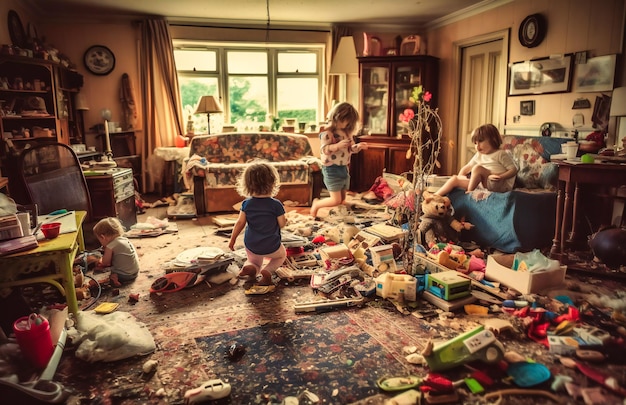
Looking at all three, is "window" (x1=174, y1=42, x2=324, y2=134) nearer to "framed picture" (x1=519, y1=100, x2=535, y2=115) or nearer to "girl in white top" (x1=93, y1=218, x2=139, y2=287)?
"framed picture" (x1=519, y1=100, x2=535, y2=115)

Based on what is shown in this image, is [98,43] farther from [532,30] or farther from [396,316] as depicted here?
[396,316]

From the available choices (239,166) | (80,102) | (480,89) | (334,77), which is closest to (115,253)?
(239,166)

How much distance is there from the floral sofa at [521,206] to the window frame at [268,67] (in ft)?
13.8

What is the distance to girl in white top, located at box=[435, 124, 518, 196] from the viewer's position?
385 cm

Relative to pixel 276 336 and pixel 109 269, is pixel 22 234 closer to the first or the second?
pixel 109 269

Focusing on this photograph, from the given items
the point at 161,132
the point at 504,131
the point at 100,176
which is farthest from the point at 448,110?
the point at 100,176

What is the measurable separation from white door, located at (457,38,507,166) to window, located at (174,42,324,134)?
2404 millimetres

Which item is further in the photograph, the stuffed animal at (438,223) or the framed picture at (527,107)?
the framed picture at (527,107)

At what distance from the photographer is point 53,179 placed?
12.3ft

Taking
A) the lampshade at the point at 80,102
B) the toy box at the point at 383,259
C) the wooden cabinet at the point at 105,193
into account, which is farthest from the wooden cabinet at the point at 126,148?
the toy box at the point at 383,259

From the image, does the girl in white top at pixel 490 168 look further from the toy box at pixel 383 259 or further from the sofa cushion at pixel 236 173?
the sofa cushion at pixel 236 173

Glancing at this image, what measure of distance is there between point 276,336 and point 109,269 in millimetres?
1785

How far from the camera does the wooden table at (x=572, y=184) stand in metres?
3.16

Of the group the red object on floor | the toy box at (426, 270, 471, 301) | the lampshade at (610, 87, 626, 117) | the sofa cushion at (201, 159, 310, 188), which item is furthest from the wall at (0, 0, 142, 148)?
the lampshade at (610, 87, 626, 117)
